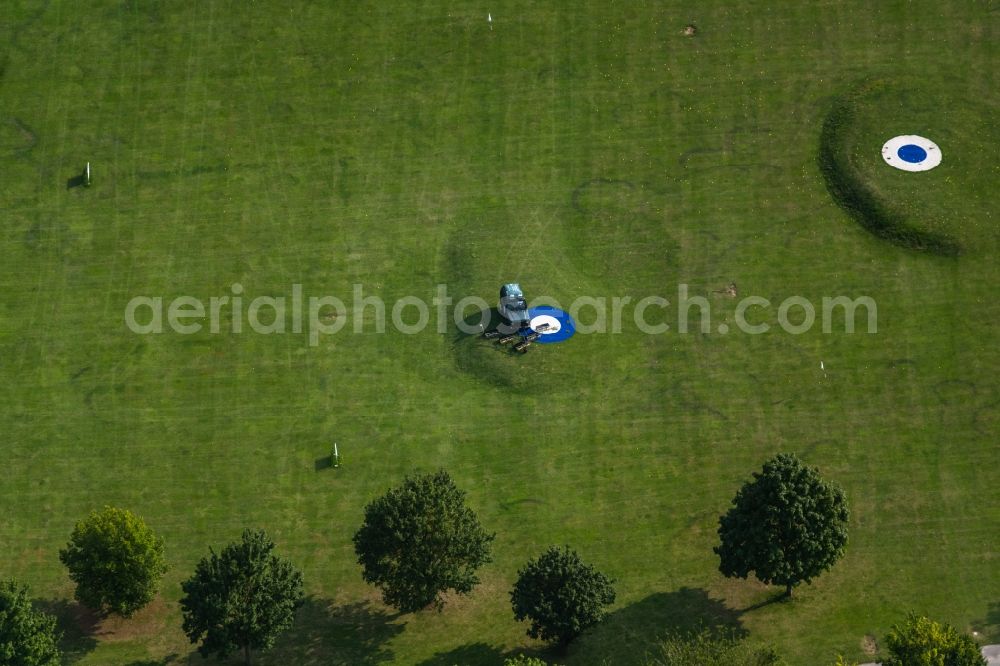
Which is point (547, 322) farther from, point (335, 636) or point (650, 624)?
point (335, 636)

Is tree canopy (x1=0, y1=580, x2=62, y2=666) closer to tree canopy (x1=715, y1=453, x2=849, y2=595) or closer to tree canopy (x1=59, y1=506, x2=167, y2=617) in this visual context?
tree canopy (x1=59, y1=506, x2=167, y2=617)

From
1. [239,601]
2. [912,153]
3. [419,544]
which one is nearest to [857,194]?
[912,153]

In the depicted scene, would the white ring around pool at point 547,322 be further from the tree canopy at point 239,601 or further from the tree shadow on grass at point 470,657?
the tree canopy at point 239,601

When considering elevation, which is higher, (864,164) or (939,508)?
(864,164)

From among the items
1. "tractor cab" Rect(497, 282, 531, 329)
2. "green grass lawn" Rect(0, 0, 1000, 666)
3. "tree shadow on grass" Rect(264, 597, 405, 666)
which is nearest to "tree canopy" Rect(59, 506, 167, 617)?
"green grass lawn" Rect(0, 0, 1000, 666)

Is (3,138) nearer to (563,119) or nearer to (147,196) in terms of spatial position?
(147,196)

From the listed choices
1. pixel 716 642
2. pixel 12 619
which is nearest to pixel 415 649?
pixel 716 642
